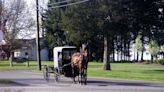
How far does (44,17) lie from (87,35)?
51.8 metres

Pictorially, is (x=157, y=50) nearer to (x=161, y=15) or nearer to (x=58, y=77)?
(x=161, y=15)

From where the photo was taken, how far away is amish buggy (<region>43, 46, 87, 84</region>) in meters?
30.3

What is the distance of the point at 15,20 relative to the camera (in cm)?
8019

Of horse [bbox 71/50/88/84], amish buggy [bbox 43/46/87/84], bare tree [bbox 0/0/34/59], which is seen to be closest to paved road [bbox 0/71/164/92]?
horse [bbox 71/50/88/84]

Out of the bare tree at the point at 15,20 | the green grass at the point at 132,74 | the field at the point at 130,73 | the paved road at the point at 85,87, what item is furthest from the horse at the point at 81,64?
the bare tree at the point at 15,20

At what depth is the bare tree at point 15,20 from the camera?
3123 inches

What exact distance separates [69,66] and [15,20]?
158 feet

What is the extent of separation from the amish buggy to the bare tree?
43.7m

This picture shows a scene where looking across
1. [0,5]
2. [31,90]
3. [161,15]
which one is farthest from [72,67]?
[0,5]

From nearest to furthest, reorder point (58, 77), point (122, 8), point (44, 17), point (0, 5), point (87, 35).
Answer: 1. point (58, 77)
2. point (122, 8)
3. point (87, 35)
4. point (0, 5)
5. point (44, 17)

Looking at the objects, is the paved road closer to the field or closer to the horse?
the horse

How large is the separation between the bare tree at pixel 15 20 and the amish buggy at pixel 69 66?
4366 cm

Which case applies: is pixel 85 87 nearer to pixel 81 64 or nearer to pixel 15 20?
pixel 81 64

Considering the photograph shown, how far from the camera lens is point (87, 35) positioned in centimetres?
5247
